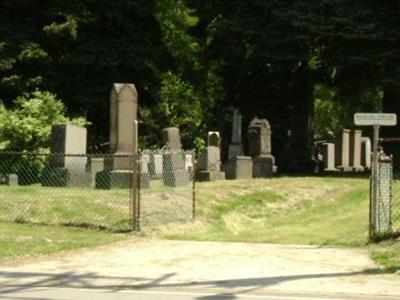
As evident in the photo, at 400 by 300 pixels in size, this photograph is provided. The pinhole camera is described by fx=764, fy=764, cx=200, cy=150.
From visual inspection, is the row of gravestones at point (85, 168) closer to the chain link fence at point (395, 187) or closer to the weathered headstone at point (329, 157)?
the chain link fence at point (395, 187)

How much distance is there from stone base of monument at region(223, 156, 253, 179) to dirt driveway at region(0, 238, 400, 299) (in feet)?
44.7

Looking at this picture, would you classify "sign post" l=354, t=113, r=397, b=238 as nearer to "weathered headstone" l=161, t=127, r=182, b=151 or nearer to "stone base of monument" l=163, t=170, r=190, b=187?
"stone base of monument" l=163, t=170, r=190, b=187

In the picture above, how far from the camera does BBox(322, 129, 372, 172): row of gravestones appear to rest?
37438 mm

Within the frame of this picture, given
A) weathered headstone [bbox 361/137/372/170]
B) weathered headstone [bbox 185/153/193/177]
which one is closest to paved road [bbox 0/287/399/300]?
weathered headstone [bbox 185/153/193/177]

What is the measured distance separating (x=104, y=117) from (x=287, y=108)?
42.9 ft

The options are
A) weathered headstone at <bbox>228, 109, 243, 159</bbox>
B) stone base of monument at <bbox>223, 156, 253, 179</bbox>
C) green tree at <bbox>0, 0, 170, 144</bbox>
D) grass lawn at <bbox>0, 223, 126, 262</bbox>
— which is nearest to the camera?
grass lawn at <bbox>0, 223, 126, 262</bbox>

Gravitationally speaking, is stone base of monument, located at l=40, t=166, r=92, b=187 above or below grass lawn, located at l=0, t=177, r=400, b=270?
above

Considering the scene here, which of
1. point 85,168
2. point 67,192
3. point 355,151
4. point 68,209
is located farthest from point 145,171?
point 355,151

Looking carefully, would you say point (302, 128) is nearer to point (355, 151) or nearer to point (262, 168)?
point (355, 151)

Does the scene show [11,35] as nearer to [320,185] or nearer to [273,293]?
[320,185]

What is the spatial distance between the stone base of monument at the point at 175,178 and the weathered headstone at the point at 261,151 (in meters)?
6.43

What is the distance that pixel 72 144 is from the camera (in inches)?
878

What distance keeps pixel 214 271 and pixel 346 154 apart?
2823 cm

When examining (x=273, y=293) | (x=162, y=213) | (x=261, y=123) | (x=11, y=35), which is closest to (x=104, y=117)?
(x=11, y=35)
